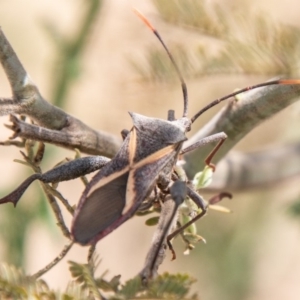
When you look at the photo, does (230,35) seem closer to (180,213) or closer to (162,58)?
(162,58)

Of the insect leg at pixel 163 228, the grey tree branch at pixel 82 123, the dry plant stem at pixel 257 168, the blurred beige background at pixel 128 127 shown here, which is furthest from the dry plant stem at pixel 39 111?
the blurred beige background at pixel 128 127

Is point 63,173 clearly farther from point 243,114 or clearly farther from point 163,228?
point 243,114

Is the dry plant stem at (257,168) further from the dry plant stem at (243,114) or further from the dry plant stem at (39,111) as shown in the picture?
the dry plant stem at (39,111)

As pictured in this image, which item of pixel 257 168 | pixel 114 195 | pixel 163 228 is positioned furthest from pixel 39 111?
pixel 257 168

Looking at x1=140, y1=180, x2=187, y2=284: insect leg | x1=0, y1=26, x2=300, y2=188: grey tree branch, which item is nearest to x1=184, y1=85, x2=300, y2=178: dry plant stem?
x1=0, y1=26, x2=300, y2=188: grey tree branch

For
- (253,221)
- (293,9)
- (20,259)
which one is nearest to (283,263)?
(253,221)

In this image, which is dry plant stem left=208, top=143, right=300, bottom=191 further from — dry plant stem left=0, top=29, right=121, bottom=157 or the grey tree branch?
dry plant stem left=0, top=29, right=121, bottom=157
